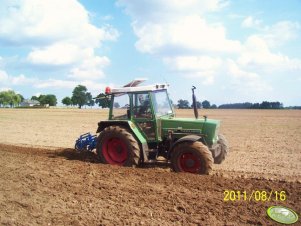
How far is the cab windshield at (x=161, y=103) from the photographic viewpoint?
9.08 metres

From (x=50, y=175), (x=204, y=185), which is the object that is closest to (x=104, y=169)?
(x=50, y=175)

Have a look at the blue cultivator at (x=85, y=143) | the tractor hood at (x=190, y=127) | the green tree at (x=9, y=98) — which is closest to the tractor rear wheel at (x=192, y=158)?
the tractor hood at (x=190, y=127)

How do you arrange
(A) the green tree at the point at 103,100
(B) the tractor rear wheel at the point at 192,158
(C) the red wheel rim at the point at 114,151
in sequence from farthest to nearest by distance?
(A) the green tree at the point at 103,100 < (C) the red wheel rim at the point at 114,151 < (B) the tractor rear wheel at the point at 192,158

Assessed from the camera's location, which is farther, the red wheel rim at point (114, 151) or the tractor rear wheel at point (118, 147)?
the red wheel rim at point (114, 151)

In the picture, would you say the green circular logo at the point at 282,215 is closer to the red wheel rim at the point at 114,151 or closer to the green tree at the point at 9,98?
the red wheel rim at the point at 114,151

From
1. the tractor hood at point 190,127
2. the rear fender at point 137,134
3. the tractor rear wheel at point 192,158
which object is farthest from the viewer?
the rear fender at point 137,134

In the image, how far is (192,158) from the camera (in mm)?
8227

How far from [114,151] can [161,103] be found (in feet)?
5.89

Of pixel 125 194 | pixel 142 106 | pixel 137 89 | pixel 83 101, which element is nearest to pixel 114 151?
pixel 142 106

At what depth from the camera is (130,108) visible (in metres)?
9.26

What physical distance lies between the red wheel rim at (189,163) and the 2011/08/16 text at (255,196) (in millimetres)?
1493

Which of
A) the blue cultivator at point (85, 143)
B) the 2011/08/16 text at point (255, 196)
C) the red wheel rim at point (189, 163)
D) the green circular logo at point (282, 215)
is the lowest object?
the green circular logo at point (282, 215)

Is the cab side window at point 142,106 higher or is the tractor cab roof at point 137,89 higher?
the tractor cab roof at point 137,89

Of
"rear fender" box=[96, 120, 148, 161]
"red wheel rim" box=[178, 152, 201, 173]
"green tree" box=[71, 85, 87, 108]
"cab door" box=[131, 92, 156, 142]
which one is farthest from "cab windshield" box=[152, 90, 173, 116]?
"green tree" box=[71, 85, 87, 108]
